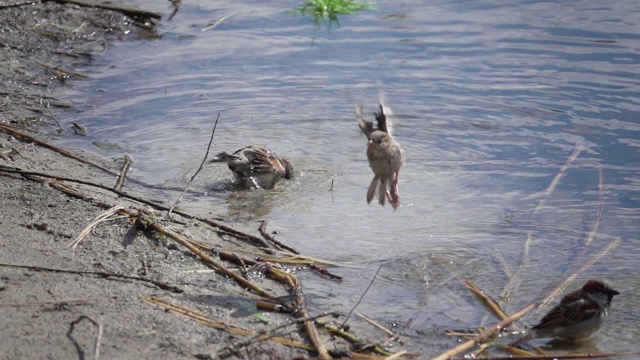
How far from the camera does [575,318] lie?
5.10 meters

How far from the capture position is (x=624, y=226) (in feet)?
23.1

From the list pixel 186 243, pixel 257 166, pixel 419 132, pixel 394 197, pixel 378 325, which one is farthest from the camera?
pixel 419 132

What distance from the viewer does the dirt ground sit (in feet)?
14.8

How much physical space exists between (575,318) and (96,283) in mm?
2564

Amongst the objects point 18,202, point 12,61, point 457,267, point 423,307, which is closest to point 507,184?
point 457,267

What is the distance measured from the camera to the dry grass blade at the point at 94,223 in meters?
5.57

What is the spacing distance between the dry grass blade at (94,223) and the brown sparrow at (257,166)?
5.79 ft

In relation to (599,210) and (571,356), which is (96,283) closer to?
(571,356)

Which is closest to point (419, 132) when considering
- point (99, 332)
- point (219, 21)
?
point (219, 21)

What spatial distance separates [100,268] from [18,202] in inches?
44.2

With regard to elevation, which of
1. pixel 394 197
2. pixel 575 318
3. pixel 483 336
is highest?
pixel 394 197

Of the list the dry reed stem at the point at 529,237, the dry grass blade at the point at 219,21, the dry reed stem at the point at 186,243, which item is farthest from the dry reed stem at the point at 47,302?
the dry grass blade at the point at 219,21

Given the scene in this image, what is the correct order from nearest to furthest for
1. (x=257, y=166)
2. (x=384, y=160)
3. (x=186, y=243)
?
1. (x=186, y=243)
2. (x=384, y=160)
3. (x=257, y=166)

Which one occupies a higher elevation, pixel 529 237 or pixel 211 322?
pixel 211 322
